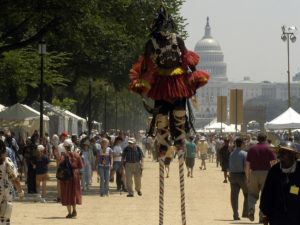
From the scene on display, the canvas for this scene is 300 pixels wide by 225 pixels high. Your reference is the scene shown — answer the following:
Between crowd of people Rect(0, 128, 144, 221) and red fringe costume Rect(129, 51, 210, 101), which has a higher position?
red fringe costume Rect(129, 51, 210, 101)

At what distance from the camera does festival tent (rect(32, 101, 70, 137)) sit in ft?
165

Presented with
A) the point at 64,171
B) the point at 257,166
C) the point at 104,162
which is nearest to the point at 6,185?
the point at 257,166

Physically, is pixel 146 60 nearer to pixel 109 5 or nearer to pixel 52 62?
pixel 109 5

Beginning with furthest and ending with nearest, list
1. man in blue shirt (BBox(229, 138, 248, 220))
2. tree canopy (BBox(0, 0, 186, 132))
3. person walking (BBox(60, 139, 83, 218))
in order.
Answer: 1. tree canopy (BBox(0, 0, 186, 132))
2. person walking (BBox(60, 139, 83, 218))
3. man in blue shirt (BBox(229, 138, 248, 220))

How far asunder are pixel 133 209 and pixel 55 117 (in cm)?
2844

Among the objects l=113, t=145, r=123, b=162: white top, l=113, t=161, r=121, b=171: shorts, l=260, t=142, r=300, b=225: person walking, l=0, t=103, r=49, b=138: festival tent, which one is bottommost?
l=260, t=142, r=300, b=225: person walking

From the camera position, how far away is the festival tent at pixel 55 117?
50.4m

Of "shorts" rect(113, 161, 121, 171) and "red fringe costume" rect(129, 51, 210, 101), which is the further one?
"shorts" rect(113, 161, 121, 171)

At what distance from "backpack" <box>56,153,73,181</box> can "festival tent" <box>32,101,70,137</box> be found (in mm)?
29546

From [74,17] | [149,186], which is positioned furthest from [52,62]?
[74,17]

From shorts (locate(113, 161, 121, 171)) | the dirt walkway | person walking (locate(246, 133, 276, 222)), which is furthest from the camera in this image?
shorts (locate(113, 161, 121, 171))

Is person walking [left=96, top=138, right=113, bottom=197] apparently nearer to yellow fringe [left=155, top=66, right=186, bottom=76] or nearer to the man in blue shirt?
the man in blue shirt

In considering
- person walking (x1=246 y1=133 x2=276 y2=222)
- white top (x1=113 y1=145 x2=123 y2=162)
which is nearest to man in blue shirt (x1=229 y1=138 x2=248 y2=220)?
person walking (x1=246 y1=133 x2=276 y2=222)

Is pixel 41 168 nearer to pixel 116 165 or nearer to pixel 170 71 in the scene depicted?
pixel 116 165
